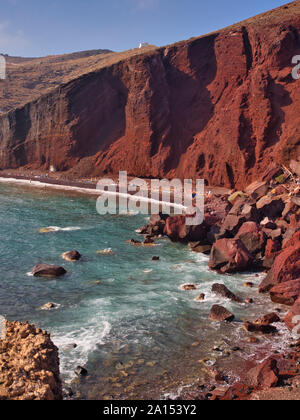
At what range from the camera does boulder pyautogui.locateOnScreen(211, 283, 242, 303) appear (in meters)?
20.2

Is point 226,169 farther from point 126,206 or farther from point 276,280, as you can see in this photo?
point 276,280

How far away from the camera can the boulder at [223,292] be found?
796 inches

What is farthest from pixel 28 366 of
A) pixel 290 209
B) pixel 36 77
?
pixel 36 77

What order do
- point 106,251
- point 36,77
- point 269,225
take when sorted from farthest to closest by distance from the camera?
point 36,77 < point 269,225 < point 106,251

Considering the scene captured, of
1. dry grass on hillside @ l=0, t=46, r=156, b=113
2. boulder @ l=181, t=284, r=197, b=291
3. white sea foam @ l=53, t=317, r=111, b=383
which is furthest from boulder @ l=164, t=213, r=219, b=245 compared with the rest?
dry grass on hillside @ l=0, t=46, r=156, b=113

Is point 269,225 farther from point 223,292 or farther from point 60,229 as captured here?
point 60,229

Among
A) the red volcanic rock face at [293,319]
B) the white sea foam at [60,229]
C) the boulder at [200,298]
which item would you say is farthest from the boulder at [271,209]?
the white sea foam at [60,229]

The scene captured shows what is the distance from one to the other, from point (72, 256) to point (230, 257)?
1133 cm

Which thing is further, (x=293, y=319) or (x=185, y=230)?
(x=185, y=230)

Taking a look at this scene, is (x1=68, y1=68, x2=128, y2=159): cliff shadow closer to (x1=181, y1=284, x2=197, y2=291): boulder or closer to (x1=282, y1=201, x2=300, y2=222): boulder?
(x1=282, y1=201, x2=300, y2=222): boulder

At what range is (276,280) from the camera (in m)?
21.0

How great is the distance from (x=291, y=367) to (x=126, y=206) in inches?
1489

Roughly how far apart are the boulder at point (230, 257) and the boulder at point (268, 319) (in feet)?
23.4

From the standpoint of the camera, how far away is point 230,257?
24.8 metres
